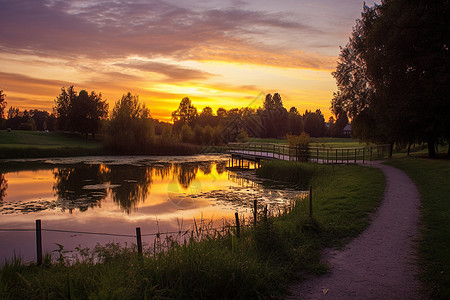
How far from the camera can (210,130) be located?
6788cm

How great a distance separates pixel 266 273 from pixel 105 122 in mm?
42980

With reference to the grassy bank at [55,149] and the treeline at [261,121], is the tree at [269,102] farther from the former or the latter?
the grassy bank at [55,149]

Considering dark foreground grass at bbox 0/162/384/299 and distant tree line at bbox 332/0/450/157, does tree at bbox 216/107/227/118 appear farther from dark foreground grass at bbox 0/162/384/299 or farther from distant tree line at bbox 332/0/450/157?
dark foreground grass at bbox 0/162/384/299

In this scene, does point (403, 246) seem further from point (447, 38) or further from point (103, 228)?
point (447, 38)

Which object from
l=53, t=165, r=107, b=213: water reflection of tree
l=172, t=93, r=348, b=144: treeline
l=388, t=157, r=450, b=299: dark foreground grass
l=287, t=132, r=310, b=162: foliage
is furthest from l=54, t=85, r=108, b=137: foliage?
l=388, t=157, r=450, b=299: dark foreground grass

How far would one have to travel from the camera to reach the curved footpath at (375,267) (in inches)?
207

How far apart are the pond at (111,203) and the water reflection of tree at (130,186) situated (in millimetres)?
16

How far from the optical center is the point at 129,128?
4456 centimetres

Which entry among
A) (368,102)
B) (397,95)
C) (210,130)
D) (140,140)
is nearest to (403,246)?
(397,95)

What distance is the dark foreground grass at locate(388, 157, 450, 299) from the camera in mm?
5568

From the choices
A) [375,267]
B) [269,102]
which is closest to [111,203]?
[375,267]

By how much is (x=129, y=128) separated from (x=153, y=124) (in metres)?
3.35

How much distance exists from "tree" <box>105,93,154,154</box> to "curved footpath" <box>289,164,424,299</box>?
127ft

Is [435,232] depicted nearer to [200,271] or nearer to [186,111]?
[200,271]
